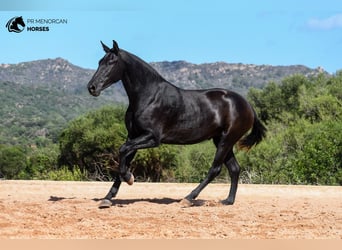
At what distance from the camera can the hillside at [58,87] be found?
75788mm

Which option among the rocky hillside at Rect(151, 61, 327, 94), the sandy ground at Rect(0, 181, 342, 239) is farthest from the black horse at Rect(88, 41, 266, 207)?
the rocky hillside at Rect(151, 61, 327, 94)

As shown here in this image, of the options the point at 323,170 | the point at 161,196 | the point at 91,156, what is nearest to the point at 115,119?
the point at 91,156

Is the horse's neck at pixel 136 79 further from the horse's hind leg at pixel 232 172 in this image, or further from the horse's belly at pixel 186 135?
the horse's hind leg at pixel 232 172

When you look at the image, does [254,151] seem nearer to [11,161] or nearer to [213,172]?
[213,172]

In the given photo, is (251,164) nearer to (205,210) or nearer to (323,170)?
(323,170)

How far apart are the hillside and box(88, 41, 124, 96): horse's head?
5156cm

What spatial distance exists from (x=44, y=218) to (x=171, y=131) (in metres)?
2.47

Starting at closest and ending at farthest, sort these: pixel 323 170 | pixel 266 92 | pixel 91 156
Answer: pixel 323 170
pixel 91 156
pixel 266 92

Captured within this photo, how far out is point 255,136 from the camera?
10.0 meters

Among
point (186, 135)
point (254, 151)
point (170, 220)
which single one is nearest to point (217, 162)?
point (186, 135)

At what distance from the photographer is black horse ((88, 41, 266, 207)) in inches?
328

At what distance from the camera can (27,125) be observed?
76938 millimetres

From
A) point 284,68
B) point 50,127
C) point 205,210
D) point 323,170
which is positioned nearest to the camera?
point 205,210

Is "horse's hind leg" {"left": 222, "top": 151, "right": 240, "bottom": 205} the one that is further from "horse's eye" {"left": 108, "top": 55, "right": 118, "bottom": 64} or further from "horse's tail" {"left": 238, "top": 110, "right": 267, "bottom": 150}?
"horse's eye" {"left": 108, "top": 55, "right": 118, "bottom": 64}
